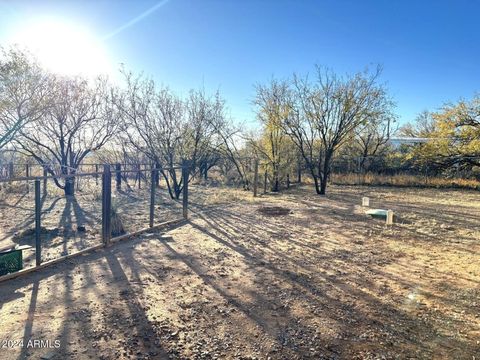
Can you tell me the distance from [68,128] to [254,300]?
13447 millimetres

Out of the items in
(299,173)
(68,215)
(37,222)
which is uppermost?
(299,173)

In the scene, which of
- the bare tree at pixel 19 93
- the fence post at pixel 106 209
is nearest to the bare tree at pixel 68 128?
the bare tree at pixel 19 93

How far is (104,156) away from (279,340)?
57.6 feet

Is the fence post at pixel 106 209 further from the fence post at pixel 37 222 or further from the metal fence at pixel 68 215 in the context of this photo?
the fence post at pixel 37 222

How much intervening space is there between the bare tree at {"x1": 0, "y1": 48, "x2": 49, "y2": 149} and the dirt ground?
9312 mm

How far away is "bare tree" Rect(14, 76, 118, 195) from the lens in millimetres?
13242

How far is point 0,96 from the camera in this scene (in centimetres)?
1154

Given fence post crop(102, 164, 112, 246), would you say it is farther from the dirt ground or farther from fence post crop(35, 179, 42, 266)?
fence post crop(35, 179, 42, 266)

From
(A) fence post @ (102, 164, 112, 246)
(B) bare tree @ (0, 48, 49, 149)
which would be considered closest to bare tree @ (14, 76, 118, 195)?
(B) bare tree @ (0, 48, 49, 149)

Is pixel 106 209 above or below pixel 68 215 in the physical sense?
above

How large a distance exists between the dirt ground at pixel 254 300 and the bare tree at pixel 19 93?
30.6 ft

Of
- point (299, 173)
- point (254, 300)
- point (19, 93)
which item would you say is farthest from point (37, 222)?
point (299, 173)

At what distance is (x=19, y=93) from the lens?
11898 mm

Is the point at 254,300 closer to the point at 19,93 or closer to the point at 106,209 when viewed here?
the point at 106,209
